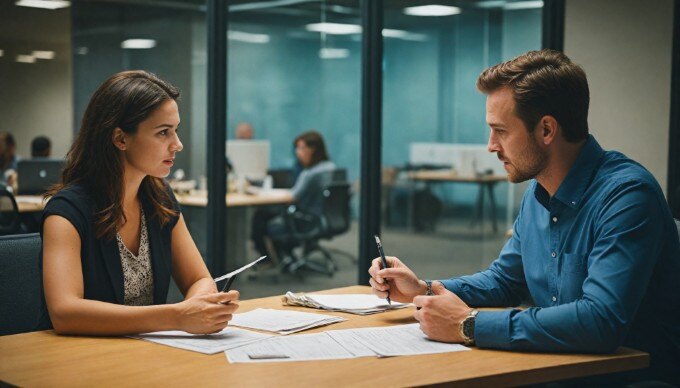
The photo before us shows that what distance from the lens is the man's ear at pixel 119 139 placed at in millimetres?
2342

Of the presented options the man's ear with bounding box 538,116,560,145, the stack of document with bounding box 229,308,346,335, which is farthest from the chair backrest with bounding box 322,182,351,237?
the man's ear with bounding box 538,116,560,145

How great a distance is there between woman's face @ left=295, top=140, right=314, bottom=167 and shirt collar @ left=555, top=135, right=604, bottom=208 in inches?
164

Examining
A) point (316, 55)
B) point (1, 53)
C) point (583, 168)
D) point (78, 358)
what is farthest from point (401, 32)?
point (78, 358)

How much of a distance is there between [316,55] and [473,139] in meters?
1.33

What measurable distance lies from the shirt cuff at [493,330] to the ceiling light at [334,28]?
4.15 meters

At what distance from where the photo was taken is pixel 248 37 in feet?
20.1

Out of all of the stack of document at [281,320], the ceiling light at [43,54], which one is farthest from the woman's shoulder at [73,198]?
the ceiling light at [43,54]

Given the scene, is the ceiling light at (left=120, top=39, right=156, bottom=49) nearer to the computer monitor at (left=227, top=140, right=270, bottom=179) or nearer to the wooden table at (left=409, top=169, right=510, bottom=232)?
the computer monitor at (left=227, top=140, right=270, bottom=179)

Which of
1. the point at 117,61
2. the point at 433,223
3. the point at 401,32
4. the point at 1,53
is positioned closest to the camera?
the point at 1,53

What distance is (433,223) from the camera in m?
6.30

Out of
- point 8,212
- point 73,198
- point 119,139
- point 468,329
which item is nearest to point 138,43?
point 8,212

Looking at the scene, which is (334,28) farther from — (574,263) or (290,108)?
(574,263)

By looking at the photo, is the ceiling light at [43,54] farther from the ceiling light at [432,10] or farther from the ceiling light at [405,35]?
the ceiling light at [432,10]

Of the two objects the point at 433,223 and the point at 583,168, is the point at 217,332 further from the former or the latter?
the point at 433,223
